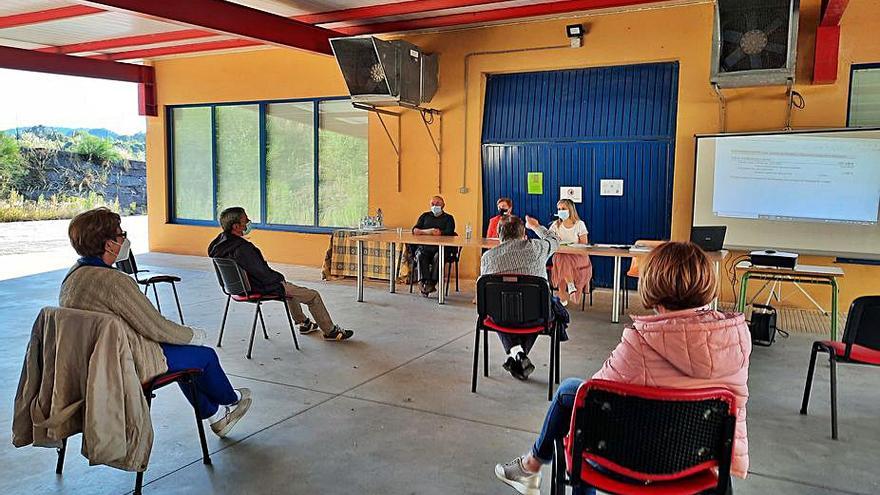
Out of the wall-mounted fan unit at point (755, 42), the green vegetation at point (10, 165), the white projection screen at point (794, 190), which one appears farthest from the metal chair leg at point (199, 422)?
the green vegetation at point (10, 165)

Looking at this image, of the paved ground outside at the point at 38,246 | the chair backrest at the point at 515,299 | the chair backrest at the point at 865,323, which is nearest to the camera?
the chair backrest at the point at 865,323

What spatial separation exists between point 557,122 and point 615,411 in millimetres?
6407

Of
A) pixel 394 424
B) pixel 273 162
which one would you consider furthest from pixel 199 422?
pixel 273 162

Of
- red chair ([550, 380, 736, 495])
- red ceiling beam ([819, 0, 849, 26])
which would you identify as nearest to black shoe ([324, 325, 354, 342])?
red chair ([550, 380, 736, 495])

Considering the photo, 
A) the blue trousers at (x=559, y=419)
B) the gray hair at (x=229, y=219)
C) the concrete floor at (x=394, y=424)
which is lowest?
the concrete floor at (x=394, y=424)

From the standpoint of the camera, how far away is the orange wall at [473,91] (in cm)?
641

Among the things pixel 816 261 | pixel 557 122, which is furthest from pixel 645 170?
pixel 816 261

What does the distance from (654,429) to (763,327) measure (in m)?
3.77

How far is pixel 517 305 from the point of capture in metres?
3.87

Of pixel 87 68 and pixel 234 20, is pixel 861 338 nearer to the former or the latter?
pixel 234 20

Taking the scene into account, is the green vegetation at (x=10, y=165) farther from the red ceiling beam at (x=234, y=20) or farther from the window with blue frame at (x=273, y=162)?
the red ceiling beam at (x=234, y=20)

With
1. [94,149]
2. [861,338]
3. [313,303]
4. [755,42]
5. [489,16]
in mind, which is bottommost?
[313,303]

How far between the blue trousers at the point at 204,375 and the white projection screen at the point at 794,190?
5.37 meters

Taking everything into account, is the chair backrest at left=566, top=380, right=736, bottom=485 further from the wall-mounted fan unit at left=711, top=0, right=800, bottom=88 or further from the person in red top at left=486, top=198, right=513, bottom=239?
the person in red top at left=486, top=198, right=513, bottom=239
